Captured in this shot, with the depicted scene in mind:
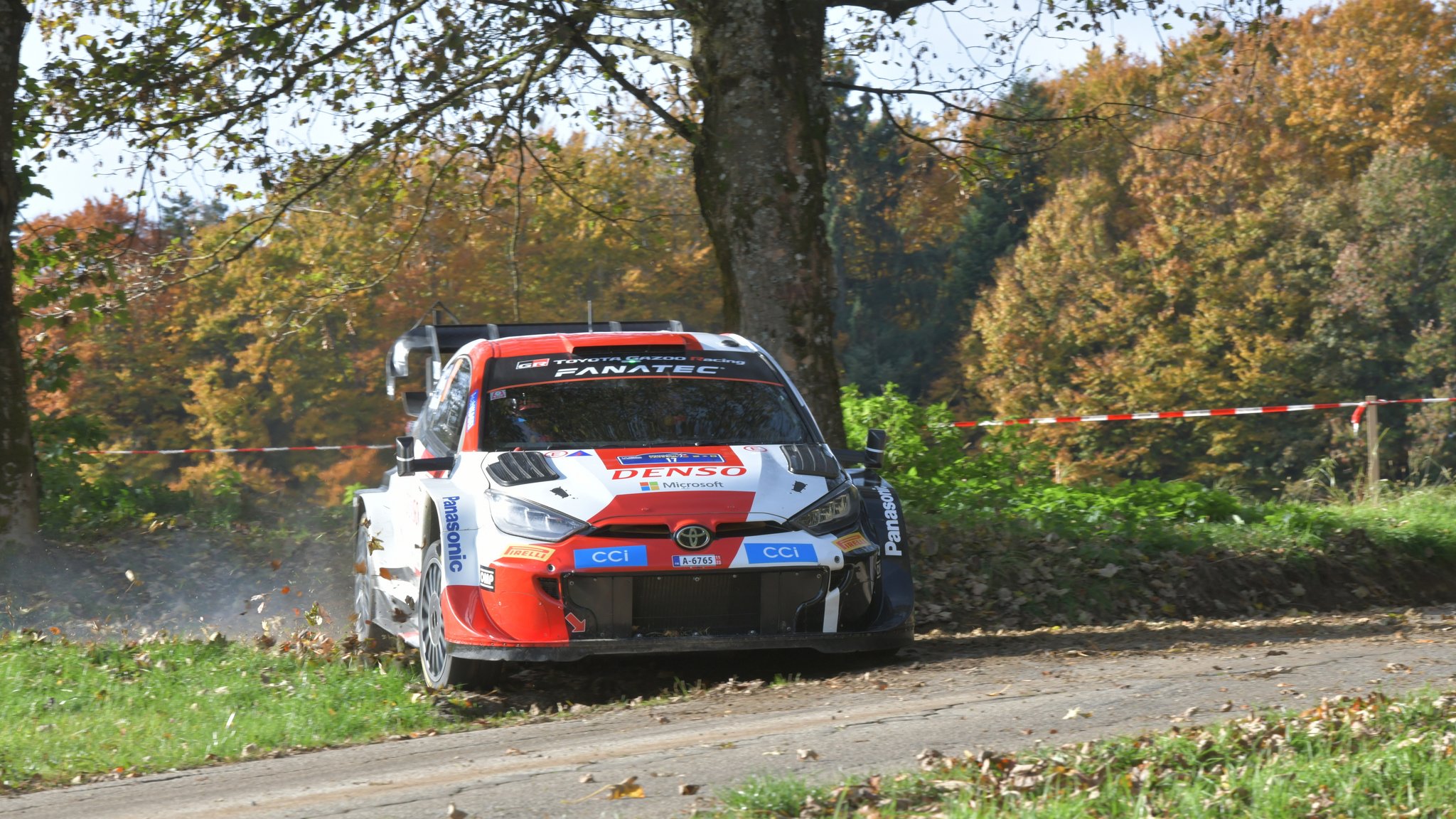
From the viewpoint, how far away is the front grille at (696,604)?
Result: 24.4ft

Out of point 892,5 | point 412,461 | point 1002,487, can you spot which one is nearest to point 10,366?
point 412,461

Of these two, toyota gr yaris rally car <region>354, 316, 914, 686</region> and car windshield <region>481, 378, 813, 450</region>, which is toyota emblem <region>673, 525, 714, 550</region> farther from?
car windshield <region>481, 378, 813, 450</region>

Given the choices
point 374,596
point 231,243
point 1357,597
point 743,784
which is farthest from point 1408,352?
point 743,784

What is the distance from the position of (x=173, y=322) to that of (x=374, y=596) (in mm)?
43528

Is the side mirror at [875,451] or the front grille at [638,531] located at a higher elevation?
the side mirror at [875,451]

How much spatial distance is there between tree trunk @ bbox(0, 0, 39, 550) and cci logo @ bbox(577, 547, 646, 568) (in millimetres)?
6566

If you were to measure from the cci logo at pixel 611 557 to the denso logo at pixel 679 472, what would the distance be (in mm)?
386

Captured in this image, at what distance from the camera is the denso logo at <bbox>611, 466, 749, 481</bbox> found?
7633 mm

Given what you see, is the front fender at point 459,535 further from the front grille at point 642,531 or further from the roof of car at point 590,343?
the roof of car at point 590,343

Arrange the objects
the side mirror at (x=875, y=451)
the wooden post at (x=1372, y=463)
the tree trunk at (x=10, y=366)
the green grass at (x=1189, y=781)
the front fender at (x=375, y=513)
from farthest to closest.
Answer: the wooden post at (x=1372, y=463) → the tree trunk at (x=10, y=366) → the front fender at (x=375, y=513) → the side mirror at (x=875, y=451) → the green grass at (x=1189, y=781)

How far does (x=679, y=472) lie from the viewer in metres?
7.68

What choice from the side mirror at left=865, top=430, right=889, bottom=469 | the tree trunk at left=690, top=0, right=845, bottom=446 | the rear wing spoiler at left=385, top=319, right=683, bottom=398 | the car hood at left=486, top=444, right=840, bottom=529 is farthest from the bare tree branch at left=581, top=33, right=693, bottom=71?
the car hood at left=486, top=444, right=840, bottom=529

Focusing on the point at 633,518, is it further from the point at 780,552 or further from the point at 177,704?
the point at 177,704

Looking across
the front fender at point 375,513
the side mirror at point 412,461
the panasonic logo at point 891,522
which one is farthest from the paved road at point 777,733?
the front fender at point 375,513
